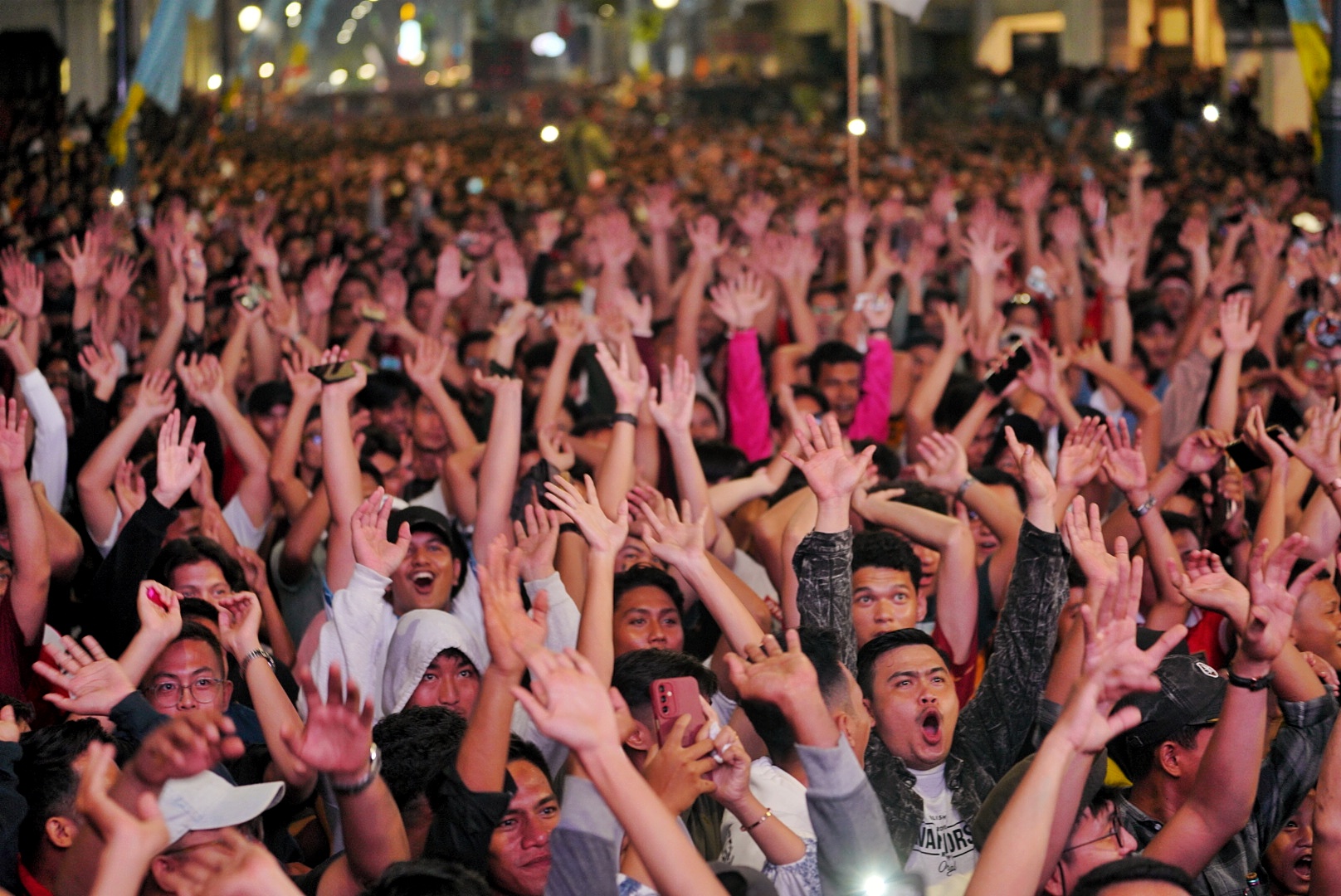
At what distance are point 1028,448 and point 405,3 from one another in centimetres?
6189

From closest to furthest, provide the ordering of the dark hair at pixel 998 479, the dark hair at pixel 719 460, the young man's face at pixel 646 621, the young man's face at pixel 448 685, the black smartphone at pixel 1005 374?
the young man's face at pixel 448 685 → the young man's face at pixel 646 621 → the dark hair at pixel 998 479 → the black smartphone at pixel 1005 374 → the dark hair at pixel 719 460

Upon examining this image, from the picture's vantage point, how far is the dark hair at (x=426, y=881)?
8.97ft

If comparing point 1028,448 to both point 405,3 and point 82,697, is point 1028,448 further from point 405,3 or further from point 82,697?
point 405,3

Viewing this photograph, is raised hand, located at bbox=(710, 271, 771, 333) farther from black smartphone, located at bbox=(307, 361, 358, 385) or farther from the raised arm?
the raised arm

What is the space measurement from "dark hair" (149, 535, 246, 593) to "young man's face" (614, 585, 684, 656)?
1.12 m

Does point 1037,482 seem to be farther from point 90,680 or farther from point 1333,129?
point 1333,129

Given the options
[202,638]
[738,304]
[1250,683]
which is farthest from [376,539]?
[738,304]

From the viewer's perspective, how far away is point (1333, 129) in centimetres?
1055

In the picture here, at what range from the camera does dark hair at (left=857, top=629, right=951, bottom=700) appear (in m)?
3.81

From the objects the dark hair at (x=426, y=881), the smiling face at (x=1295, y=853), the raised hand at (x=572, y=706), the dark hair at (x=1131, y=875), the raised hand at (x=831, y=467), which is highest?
the raised hand at (x=831, y=467)

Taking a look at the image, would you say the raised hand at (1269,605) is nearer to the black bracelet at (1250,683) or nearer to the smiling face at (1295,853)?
the black bracelet at (1250,683)

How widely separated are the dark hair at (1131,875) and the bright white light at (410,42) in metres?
65.2

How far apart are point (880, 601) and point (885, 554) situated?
18 cm

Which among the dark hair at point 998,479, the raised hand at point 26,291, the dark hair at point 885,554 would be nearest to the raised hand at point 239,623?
the dark hair at point 885,554
